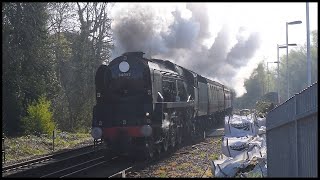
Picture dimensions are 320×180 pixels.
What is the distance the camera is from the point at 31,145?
25.2m

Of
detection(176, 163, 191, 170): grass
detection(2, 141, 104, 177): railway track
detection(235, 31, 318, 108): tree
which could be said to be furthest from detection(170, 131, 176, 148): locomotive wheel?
detection(235, 31, 318, 108): tree

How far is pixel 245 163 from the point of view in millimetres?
13352

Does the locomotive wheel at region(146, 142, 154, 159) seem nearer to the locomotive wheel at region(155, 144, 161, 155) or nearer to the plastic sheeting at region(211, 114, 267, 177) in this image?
the locomotive wheel at region(155, 144, 161, 155)

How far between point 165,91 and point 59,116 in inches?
765

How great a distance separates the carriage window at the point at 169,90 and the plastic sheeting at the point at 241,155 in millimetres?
3542

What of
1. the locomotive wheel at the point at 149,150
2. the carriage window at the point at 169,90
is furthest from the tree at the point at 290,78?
the locomotive wheel at the point at 149,150

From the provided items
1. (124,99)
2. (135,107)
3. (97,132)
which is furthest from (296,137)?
(124,99)

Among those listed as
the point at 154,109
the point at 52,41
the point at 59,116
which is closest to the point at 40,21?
the point at 52,41

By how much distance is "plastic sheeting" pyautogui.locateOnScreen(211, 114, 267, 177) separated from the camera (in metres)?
12.8

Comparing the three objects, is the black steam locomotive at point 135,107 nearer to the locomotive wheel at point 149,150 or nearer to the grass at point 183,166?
the locomotive wheel at point 149,150

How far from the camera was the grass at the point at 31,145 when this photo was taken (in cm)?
2245

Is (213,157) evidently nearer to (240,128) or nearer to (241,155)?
(241,155)

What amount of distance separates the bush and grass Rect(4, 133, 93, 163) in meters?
0.80

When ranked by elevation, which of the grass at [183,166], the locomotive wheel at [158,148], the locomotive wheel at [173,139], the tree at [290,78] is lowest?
the grass at [183,166]
